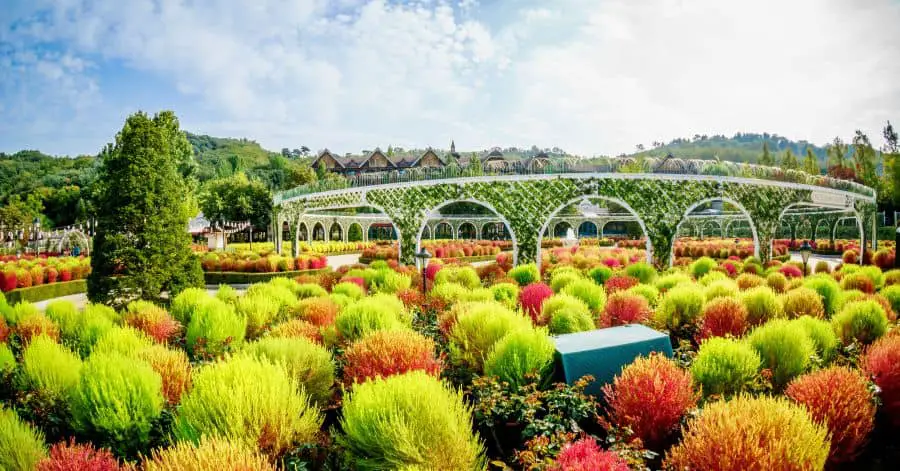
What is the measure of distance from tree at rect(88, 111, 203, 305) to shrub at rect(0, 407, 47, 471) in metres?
7.06

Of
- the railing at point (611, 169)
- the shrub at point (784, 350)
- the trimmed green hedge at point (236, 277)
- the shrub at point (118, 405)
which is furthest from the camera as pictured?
the trimmed green hedge at point (236, 277)

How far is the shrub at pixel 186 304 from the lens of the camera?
25.1 ft

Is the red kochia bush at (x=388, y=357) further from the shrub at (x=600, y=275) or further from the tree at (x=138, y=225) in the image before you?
the shrub at (x=600, y=275)

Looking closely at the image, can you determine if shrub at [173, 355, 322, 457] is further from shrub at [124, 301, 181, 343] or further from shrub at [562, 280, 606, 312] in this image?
shrub at [562, 280, 606, 312]

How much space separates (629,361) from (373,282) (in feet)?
23.0

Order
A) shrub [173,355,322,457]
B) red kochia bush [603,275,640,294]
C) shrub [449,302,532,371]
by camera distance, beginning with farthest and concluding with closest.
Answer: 1. red kochia bush [603,275,640,294]
2. shrub [449,302,532,371]
3. shrub [173,355,322,457]

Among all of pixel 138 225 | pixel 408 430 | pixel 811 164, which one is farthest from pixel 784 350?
pixel 811 164

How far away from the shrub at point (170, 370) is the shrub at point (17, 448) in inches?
40.7

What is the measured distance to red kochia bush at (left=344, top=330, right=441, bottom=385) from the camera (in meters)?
4.54

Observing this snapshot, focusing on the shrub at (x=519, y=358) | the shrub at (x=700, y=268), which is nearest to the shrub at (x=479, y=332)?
the shrub at (x=519, y=358)

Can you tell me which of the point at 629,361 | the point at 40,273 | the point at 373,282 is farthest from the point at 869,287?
the point at 40,273

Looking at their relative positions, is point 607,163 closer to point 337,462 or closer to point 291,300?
point 291,300

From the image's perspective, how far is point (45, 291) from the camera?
52.7 ft

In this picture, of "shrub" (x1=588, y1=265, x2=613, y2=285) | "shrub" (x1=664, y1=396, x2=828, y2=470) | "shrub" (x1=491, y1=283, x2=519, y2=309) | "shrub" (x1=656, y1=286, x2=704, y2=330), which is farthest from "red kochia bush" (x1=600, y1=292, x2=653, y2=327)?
"shrub" (x1=664, y1=396, x2=828, y2=470)
